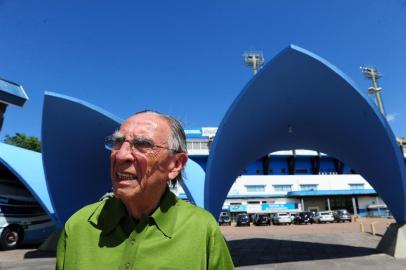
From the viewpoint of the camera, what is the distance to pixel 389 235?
35.5ft

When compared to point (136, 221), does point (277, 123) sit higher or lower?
higher

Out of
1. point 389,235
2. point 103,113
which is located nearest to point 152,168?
point 103,113

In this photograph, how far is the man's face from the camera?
5.19 feet

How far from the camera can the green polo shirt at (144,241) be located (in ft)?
4.76

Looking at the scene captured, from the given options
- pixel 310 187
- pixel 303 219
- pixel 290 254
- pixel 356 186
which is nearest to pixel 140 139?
pixel 290 254

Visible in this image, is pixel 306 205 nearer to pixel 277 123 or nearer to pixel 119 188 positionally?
pixel 277 123

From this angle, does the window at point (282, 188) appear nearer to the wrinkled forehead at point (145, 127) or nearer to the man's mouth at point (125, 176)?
the wrinkled forehead at point (145, 127)

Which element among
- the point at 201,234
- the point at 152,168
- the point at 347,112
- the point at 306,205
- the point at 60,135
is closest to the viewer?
the point at 201,234

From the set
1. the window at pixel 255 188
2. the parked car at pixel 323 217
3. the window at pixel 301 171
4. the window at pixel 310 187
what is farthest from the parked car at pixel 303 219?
the window at pixel 301 171

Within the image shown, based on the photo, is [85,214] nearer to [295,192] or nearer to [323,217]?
[323,217]

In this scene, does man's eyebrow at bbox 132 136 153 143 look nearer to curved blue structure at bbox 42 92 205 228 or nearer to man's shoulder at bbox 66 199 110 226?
man's shoulder at bbox 66 199 110 226

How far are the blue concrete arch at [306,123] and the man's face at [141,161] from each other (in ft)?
25.2

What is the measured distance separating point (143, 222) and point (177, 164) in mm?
398

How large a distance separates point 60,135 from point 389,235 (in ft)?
39.1
